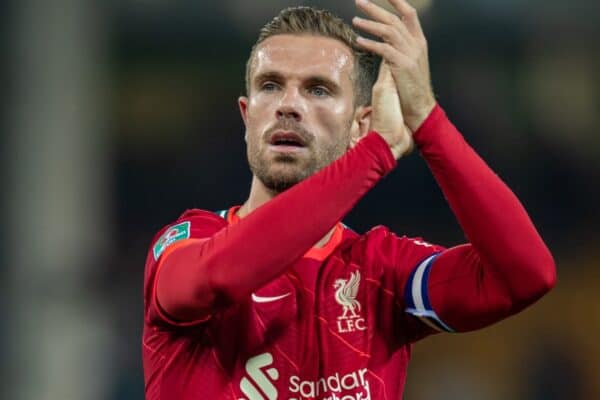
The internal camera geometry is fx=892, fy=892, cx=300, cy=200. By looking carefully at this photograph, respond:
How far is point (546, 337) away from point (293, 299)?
3167 mm

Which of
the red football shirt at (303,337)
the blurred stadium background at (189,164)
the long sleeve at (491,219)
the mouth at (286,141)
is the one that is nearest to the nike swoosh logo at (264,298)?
the red football shirt at (303,337)

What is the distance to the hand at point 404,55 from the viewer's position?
1.87 meters

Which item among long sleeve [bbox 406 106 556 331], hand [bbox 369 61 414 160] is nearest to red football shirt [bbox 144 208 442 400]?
long sleeve [bbox 406 106 556 331]

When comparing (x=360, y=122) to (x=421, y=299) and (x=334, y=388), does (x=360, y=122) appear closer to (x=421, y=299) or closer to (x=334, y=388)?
(x=421, y=299)

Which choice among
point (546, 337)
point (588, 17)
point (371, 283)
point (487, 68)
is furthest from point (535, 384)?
point (371, 283)

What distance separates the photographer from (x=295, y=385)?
196cm

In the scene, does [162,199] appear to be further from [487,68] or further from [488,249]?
[488,249]

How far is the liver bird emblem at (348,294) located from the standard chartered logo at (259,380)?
0.70ft

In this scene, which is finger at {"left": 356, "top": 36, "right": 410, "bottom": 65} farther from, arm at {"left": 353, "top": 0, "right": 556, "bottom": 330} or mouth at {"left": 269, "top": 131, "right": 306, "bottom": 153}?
mouth at {"left": 269, "top": 131, "right": 306, "bottom": 153}

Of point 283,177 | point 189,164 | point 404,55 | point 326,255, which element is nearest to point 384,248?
point 326,255

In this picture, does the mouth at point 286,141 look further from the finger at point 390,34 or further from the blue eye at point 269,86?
the finger at point 390,34

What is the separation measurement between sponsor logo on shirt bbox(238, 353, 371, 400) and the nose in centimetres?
56

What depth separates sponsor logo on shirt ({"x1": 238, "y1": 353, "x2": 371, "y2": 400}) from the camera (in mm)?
1942

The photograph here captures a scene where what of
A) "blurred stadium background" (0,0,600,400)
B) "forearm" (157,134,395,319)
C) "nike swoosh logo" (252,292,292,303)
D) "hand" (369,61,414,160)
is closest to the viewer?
"forearm" (157,134,395,319)
